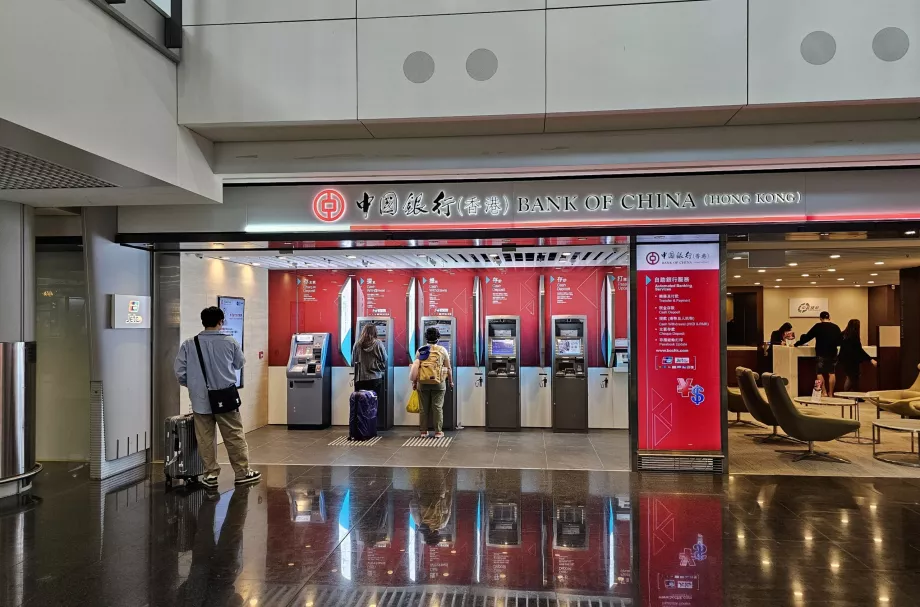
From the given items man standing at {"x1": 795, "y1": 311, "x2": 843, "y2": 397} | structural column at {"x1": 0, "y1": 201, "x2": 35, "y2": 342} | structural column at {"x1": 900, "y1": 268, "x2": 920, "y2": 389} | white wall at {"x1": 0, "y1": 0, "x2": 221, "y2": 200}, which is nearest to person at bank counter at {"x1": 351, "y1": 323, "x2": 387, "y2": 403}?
white wall at {"x1": 0, "y1": 0, "x2": 221, "y2": 200}

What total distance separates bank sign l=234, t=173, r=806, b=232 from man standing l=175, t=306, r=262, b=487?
1.14 metres

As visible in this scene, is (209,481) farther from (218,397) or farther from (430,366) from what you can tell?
(430,366)

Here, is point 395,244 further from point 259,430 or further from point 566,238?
point 259,430

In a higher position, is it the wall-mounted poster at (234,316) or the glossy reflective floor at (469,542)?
the wall-mounted poster at (234,316)

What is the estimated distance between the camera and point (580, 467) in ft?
19.2

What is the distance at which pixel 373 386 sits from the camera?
25.3ft

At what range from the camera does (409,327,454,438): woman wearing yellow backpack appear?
7.29 meters

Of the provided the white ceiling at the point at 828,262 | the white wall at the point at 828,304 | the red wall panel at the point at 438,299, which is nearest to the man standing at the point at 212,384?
the red wall panel at the point at 438,299

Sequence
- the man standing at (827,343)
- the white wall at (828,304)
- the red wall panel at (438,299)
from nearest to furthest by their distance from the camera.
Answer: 1. the red wall panel at (438,299)
2. the man standing at (827,343)
3. the white wall at (828,304)

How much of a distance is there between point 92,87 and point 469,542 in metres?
4.02

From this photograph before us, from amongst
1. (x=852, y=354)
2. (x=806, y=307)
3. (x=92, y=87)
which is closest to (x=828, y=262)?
(x=852, y=354)

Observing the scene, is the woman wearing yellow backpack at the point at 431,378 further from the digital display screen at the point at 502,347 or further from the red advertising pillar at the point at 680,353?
the red advertising pillar at the point at 680,353

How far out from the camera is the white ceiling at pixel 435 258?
20.3ft

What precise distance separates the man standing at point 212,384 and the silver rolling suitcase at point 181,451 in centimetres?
9
